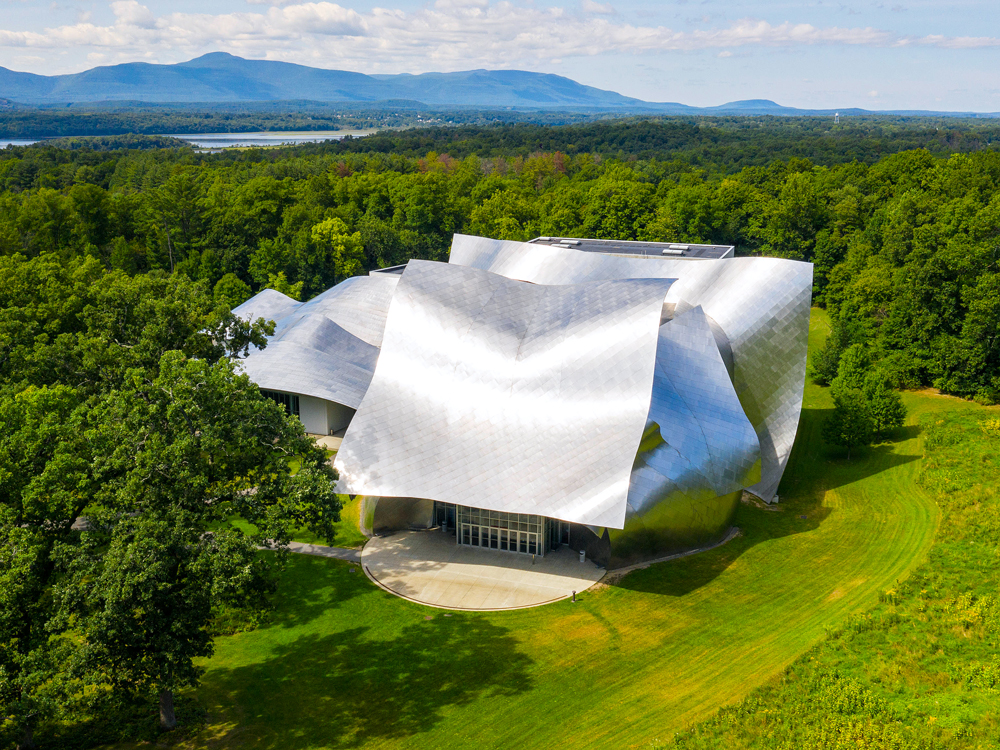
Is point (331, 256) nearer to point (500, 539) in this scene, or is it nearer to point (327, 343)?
point (327, 343)

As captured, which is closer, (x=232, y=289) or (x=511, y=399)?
(x=511, y=399)

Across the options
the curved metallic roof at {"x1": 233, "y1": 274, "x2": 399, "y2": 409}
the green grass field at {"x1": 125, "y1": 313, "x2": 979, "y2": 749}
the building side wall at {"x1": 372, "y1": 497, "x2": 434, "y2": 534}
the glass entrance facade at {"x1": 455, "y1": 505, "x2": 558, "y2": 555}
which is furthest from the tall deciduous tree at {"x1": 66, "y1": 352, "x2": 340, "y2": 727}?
the curved metallic roof at {"x1": 233, "y1": 274, "x2": 399, "y2": 409}

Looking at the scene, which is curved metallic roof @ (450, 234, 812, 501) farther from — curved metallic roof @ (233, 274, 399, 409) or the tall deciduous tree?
the tall deciduous tree

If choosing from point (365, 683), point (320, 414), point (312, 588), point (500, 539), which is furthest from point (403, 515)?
point (320, 414)

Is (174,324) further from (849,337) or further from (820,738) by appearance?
(849,337)

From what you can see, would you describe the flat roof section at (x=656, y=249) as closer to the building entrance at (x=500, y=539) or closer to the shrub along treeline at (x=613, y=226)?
the shrub along treeline at (x=613, y=226)
